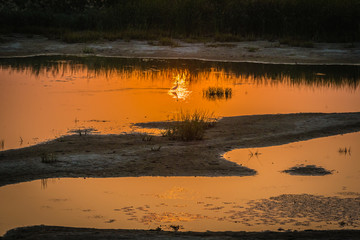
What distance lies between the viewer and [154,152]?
11.2 metres

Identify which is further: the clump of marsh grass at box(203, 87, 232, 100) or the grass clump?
the grass clump

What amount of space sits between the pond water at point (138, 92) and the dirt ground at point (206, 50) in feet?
3.90

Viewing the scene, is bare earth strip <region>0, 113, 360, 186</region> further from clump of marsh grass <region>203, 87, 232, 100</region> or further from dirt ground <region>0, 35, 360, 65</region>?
dirt ground <region>0, 35, 360, 65</region>

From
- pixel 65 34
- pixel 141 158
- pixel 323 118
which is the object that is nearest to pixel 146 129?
pixel 141 158

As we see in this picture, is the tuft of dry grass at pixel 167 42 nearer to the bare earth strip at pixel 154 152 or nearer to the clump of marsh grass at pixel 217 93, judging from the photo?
the clump of marsh grass at pixel 217 93

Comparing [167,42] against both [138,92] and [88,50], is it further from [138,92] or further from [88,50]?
[138,92]

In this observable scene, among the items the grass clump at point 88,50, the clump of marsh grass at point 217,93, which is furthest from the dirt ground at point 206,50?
the clump of marsh grass at point 217,93

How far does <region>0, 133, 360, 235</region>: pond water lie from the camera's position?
25.6 ft

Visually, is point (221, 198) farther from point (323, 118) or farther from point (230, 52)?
point (230, 52)

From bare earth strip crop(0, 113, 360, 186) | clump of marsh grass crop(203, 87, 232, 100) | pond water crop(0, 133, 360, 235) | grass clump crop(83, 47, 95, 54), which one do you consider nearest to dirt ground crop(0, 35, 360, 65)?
grass clump crop(83, 47, 95, 54)

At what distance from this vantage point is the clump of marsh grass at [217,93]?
18.3 meters

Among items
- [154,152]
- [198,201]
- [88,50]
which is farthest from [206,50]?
[198,201]

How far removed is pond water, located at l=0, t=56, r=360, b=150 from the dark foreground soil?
4829mm

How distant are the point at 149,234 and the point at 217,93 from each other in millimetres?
11783
